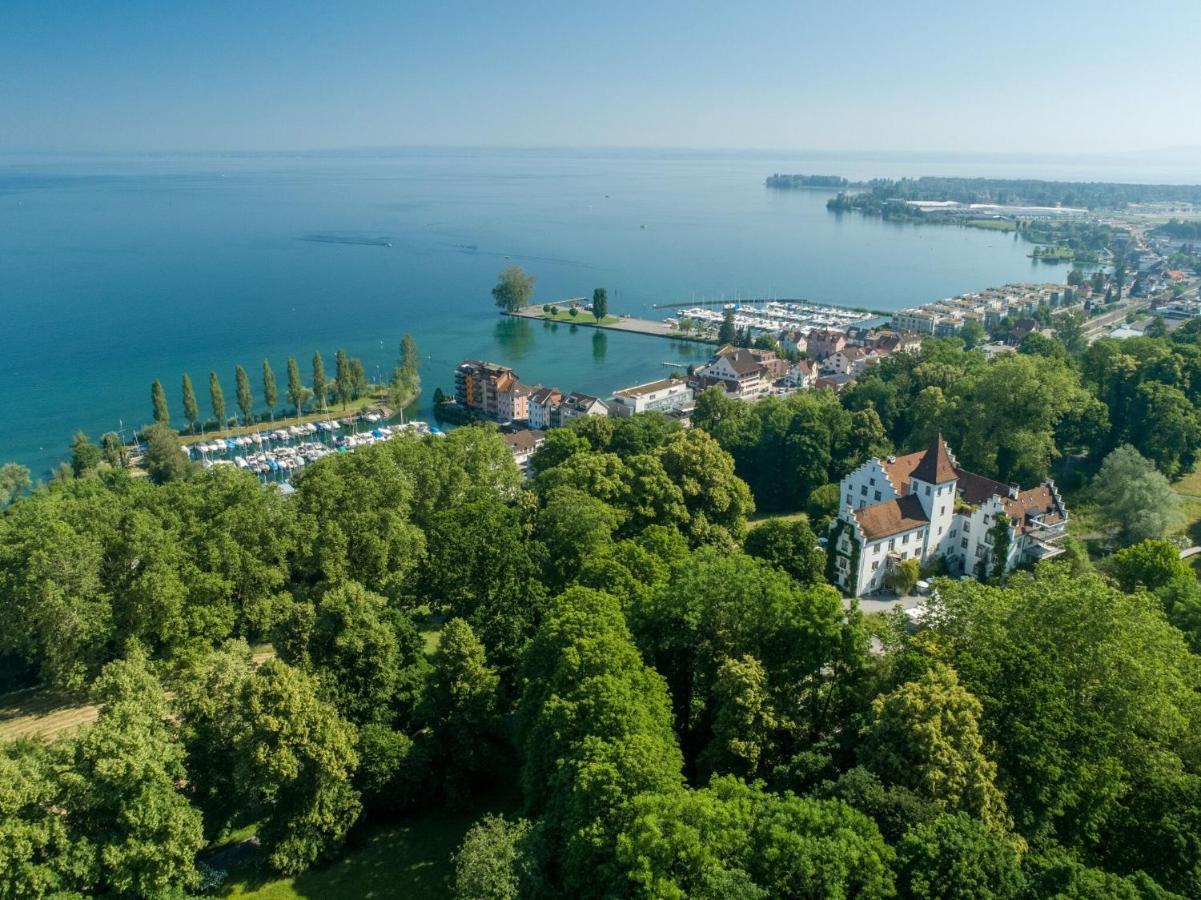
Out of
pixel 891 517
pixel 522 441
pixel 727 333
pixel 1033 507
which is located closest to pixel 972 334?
pixel 727 333

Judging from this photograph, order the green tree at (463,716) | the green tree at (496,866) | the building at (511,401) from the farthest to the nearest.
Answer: the building at (511,401) < the green tree at (463,716) < the green tree at (496,866)

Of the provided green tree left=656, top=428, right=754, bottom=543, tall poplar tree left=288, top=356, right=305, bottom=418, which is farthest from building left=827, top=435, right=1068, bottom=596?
tall poplar tree left=288, top=356, right=305, bottom=418

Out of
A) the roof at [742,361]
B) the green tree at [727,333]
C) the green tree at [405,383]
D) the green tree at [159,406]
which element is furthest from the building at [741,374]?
the green tree at [159,406]

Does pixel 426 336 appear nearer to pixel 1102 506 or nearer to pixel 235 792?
pixel 1102 506

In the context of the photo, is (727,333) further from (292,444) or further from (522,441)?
(292,444)

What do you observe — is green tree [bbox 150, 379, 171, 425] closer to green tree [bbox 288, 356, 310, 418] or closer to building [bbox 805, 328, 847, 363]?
green tree [bbox 288, 356, 310, 418]

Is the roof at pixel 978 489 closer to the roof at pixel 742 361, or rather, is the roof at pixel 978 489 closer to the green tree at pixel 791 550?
the green tree at pixel 791 550
